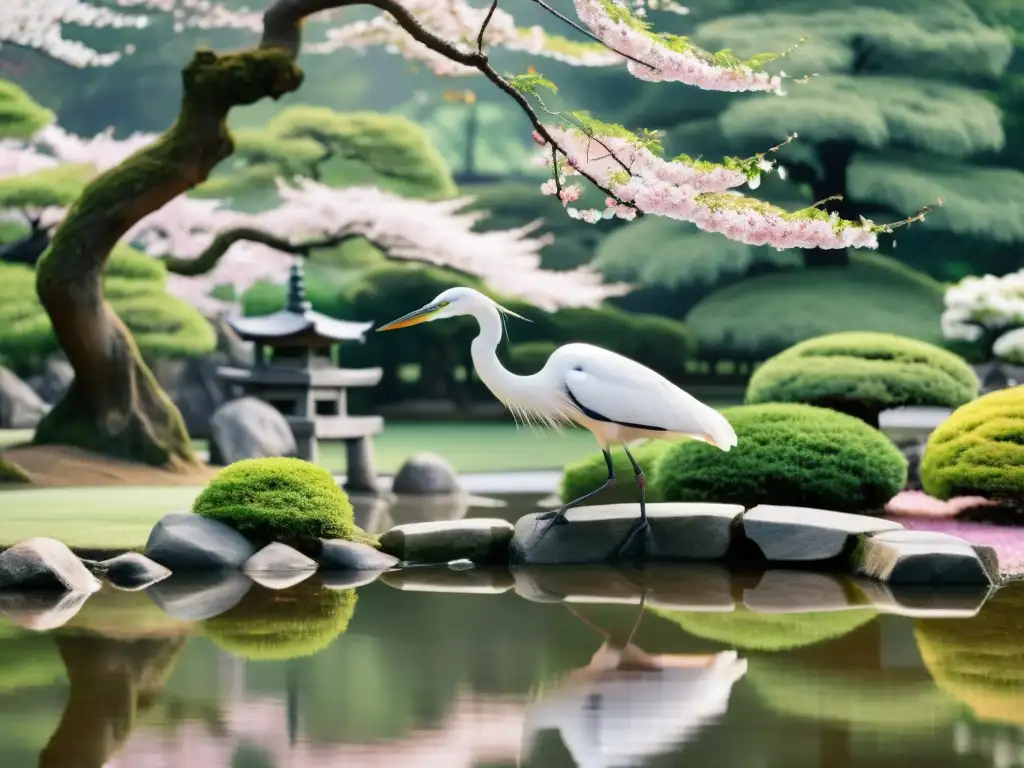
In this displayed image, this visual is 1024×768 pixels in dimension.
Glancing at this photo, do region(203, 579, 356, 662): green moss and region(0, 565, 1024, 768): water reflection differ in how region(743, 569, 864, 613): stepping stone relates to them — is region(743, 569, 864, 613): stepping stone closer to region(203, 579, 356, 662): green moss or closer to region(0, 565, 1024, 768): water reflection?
region(0, 565, 1024, 768): water reflection

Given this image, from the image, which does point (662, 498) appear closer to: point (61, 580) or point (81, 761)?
point (61, 580)

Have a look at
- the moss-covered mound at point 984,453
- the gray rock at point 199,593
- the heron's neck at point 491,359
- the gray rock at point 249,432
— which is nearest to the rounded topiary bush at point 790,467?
the moss-covered mound at point 984,453

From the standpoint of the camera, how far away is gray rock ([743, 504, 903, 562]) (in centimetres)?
700

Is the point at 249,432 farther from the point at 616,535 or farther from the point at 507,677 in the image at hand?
the point at 507,677

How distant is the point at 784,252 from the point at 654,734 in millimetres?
14992

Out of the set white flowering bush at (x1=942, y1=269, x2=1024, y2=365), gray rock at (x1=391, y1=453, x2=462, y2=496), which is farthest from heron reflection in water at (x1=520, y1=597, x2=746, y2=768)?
white flowering bush at (x1=942, y1=269, x2=1024, y2=365)

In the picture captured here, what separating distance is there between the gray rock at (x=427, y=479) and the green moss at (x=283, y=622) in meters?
4.56

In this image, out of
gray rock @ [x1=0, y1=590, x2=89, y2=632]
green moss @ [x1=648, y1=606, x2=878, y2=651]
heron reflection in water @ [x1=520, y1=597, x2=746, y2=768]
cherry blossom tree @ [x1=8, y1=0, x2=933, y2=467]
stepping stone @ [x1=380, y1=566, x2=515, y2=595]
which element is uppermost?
cherry blossom tree @ [x1=8, y1=0, x2=933, y2=467]

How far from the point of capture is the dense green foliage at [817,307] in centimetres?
1738

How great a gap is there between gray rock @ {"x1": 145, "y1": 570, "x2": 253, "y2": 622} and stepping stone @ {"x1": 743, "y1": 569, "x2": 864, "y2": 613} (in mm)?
2153

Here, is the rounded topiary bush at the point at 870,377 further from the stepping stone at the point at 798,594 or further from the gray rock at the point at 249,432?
the gray rock at the point at 249,432

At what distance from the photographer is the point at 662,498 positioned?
29.1 ft

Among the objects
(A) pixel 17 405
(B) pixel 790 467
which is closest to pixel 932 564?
(B) pixel 790 467

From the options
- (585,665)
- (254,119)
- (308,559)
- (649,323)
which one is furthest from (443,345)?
(585,665)
